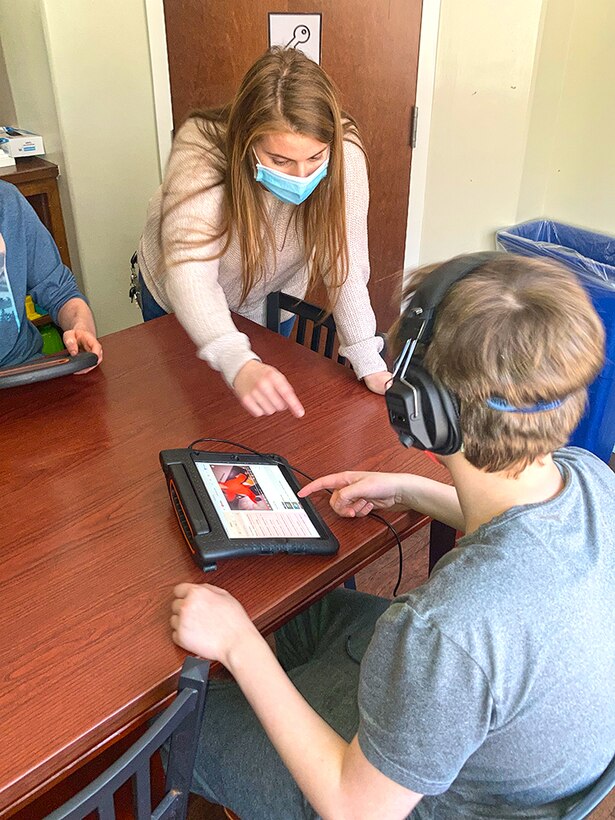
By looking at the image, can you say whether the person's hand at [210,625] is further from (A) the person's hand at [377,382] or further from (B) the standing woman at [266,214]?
(A) the person's hand at [377,382]

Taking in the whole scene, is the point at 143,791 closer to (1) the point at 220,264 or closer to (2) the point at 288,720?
(2) the point at 288,720

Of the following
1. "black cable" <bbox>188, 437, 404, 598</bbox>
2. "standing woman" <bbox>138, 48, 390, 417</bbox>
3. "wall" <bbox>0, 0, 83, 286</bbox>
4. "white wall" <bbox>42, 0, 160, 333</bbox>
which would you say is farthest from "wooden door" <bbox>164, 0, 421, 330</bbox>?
"black cable" <bbox>188, 437, 404, 598</bbox>

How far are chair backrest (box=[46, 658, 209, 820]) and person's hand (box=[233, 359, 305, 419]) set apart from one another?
1.62 ft

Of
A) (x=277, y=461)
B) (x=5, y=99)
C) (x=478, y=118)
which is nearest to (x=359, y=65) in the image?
(x=478, y=118)

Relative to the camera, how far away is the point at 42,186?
221 cm

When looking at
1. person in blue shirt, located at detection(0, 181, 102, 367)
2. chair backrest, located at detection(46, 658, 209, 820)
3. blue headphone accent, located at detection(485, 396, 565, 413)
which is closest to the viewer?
chair backrest, located at detection(46, 658, 209, 820)

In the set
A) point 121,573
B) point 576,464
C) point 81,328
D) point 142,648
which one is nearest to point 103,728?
point 142,648

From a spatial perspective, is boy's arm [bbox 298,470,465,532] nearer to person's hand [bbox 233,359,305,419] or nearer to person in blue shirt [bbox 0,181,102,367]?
person's hand [bbox 233,359,305,419]

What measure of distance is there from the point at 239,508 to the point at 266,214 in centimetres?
70

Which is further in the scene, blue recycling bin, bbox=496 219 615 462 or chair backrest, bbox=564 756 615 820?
blue recycling bin, bbox=496 219 615 462

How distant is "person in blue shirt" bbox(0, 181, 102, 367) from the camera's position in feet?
4.92

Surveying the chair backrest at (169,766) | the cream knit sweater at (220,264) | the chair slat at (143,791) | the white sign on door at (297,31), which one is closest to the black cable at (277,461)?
the cream knit sweater at (220,264)

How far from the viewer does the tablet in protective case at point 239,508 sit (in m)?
0.92

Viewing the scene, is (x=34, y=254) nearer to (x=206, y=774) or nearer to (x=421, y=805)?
(x=206, y=774)
